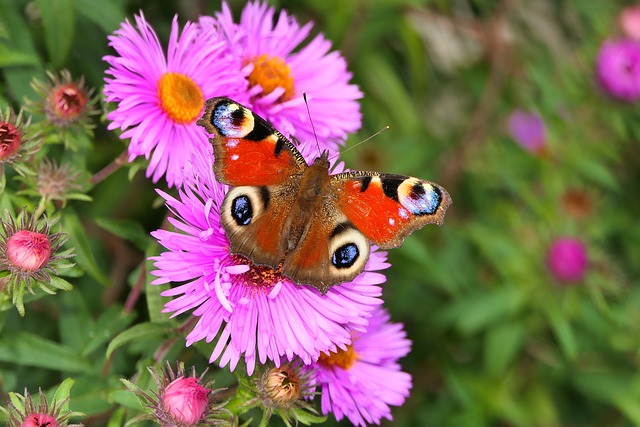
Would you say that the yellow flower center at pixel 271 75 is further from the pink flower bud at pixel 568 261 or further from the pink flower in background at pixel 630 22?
the pink flower in background at pixel 630 22

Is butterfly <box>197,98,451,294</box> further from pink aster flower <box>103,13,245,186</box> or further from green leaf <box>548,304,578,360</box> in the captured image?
green leaf <box>548,304,578,360</box>

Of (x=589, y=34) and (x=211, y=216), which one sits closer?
(x=211, y=216)

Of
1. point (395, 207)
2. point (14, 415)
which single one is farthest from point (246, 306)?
point (14, 415)

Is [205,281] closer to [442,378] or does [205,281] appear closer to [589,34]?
[442,378]

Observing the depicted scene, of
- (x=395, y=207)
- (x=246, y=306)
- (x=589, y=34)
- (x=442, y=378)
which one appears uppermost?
(x=589, y=34)

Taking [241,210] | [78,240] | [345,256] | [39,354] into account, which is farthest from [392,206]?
[39,354]

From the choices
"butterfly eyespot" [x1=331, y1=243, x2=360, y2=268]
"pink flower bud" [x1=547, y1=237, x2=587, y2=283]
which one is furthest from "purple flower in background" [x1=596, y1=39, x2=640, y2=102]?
"butterfly eyespot" [x1=331, y1=243, x2=360, y2=268]

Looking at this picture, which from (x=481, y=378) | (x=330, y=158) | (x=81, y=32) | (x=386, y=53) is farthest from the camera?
(x=386, y=53)
